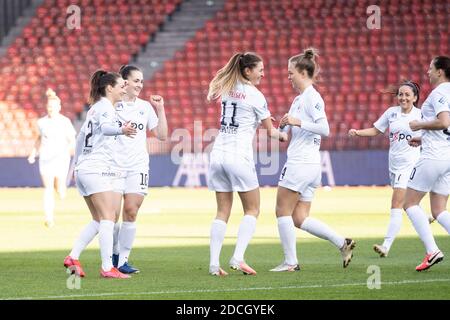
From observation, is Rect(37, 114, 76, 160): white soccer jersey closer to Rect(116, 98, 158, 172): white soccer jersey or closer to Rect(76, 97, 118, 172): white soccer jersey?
Rect(116, 98, 158, 172): white soccer jersey

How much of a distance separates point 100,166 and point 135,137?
891 mm

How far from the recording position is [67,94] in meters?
37.6

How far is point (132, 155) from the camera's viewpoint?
12.1 metres

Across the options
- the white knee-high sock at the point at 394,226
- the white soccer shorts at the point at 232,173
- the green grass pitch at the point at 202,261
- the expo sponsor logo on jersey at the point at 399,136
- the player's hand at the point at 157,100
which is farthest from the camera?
the expo sponsor logo on jersey at the point at 399,136

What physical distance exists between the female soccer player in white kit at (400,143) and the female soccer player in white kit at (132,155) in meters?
2.94

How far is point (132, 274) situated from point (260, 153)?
65.6 feet

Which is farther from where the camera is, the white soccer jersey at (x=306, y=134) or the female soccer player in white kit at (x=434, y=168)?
the white soccer jersey at (x=306, y=134)

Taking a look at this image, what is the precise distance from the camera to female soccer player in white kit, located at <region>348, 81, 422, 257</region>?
1384cm

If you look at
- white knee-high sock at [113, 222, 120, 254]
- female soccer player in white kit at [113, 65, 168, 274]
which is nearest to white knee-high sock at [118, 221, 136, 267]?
female soccer player in white kit at [113, 65, 168, 274]

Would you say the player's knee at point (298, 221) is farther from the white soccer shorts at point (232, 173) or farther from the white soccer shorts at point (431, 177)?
the white soccer shorts at point (431, 177)

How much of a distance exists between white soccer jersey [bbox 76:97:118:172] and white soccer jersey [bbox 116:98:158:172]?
22.6 inches

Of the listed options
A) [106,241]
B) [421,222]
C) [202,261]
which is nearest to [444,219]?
[421,222]

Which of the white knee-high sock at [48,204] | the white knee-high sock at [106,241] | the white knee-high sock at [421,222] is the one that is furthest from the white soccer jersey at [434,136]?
the white knee-high sock at [48,204]

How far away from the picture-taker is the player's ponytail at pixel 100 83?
453 inches
